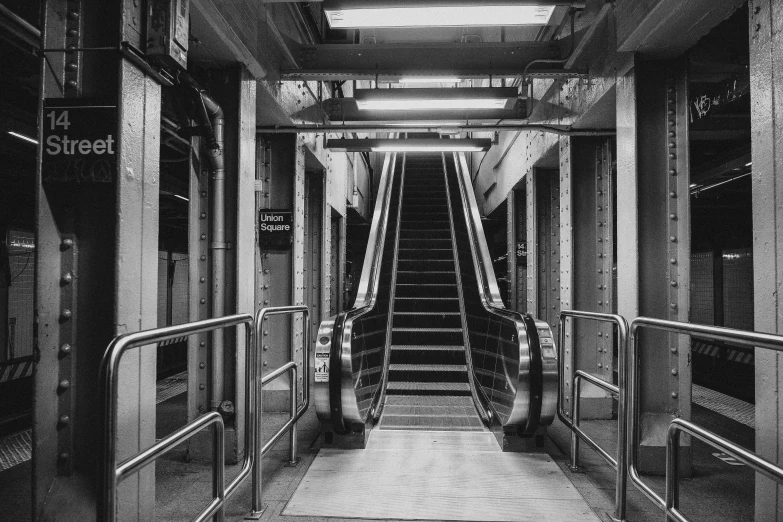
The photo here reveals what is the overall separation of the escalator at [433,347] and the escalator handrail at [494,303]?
11mm

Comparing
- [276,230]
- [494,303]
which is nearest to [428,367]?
[494,303]

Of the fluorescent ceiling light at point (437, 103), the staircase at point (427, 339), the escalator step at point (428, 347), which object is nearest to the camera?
the fluorescent ceiling light at point (437, 103)

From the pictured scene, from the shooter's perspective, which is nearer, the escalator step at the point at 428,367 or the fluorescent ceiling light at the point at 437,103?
the fluorescent ceiling light at the point at 437,103

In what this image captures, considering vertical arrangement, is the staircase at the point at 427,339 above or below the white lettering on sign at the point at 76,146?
below

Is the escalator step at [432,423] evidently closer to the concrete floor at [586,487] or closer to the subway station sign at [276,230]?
the concrete floor at [586,487]

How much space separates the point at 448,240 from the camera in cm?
894

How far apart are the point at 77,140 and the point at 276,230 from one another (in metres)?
2.66

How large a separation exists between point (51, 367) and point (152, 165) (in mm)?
1068

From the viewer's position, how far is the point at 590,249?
534 cm

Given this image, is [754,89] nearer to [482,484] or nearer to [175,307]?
[482,484]

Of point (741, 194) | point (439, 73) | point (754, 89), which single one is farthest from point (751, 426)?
point (741, 194)

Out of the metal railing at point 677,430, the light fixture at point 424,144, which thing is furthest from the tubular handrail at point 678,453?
the light fixture at point 424,144

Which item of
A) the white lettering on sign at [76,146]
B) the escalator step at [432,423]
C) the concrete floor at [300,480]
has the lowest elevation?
A: the concrete floor at [300,480]

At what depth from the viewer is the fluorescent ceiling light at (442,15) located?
311 cm
